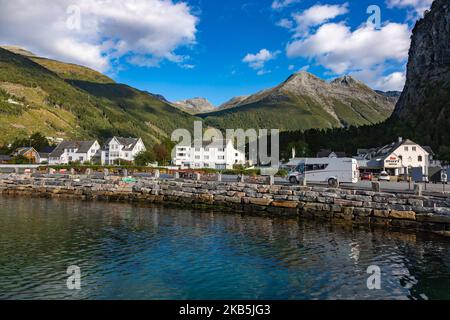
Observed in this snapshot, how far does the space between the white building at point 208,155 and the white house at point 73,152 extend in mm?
35908

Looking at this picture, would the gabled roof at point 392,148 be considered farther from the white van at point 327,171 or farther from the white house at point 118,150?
the white house at point 118,150

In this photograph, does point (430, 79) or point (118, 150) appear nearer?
point (430, 79)

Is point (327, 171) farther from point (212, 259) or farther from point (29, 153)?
point (29, 153)

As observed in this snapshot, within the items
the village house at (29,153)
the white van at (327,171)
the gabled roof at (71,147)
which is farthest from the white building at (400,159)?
the village house at (29,153)

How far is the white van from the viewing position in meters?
43.2

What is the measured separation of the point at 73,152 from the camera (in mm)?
147750

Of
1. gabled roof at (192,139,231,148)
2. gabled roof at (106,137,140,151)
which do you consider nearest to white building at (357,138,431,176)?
gabled roof at (192,139,231,148)

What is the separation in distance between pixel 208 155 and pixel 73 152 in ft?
179

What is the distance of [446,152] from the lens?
330ft

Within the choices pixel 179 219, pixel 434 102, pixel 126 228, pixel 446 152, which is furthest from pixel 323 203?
pixel 434 102

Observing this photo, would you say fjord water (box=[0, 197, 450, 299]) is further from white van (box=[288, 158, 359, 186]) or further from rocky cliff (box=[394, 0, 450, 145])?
rocky cliff (box=[394, 0, 450, 145])

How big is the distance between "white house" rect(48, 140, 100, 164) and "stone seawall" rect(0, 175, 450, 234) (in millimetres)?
99329

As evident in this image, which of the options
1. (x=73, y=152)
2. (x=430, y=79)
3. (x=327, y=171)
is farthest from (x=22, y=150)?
(x=430, y=79)
